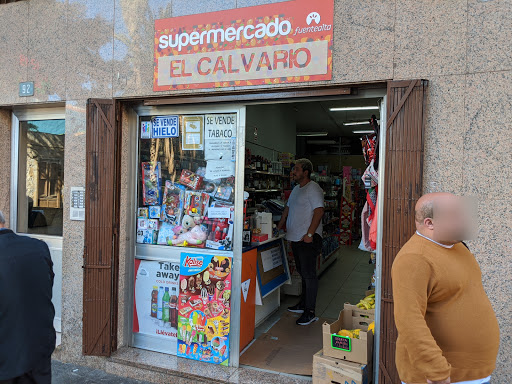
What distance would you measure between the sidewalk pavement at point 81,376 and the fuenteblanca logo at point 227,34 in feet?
10.4

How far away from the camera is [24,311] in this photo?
2.17 meters

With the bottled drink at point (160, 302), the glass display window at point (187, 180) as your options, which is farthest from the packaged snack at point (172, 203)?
the bottled drink at point (160, 302)

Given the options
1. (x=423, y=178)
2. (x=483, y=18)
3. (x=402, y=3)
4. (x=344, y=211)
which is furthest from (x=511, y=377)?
(x=344, y=211)

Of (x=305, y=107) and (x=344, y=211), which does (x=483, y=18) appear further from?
(x=344, y=211)

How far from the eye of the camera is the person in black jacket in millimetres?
2125

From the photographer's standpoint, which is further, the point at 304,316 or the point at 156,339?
the point at 304,316

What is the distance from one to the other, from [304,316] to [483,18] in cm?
368

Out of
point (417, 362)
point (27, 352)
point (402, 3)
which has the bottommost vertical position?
point (27, 352)

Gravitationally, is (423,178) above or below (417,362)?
above

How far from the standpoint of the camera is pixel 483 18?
275 centimetres

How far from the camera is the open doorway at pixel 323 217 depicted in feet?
12.2

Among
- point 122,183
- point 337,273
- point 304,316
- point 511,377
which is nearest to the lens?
point 511,377

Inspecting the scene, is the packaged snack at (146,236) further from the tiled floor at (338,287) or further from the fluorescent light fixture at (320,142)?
the fluorescent light fixture at (320,142)

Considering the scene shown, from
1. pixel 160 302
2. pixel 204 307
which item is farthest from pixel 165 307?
pixel 204 307
